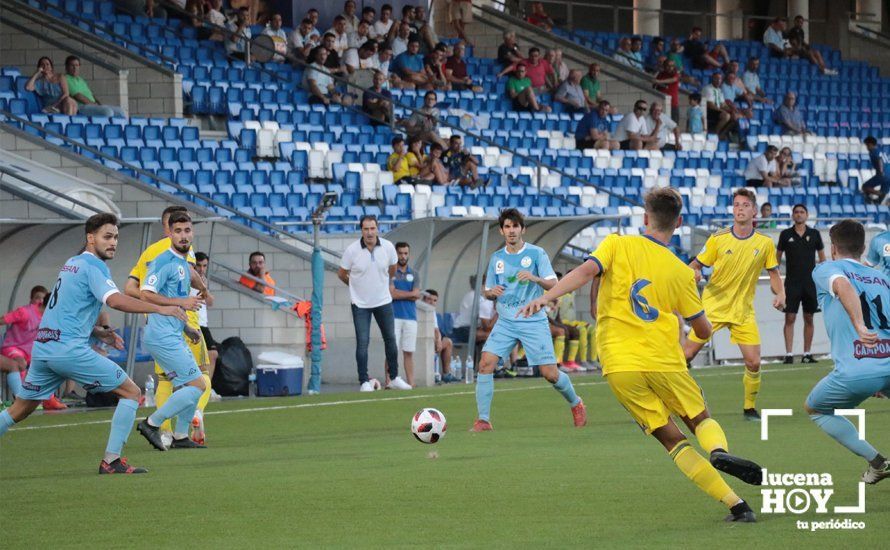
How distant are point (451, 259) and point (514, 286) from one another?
8065mm

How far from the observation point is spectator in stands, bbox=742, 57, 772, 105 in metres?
36.2

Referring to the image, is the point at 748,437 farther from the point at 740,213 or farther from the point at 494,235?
the point at 494,235

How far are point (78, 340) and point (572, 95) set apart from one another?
22.1 meters

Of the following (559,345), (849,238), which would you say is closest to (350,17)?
(559,345)

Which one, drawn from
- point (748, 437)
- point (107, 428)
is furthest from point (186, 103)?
point (748, 437)

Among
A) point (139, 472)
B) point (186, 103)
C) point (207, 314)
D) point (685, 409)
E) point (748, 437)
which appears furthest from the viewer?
point (186, 103)

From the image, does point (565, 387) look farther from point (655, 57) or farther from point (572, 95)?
point (655, 57)

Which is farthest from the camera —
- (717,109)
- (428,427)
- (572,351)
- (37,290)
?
(717,109)

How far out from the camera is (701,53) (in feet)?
120

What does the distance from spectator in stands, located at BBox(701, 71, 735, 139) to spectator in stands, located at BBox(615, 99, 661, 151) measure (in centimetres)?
293

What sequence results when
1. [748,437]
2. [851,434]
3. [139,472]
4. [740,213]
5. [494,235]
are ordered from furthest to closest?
[494,235] < [740,213] < [748,437] < [139,472] < [851,434]

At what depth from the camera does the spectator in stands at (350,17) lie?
29.1 m

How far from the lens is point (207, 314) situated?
20297 millimetres

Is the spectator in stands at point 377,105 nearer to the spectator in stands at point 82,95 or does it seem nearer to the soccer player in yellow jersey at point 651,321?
the spectator in stands at point 82,95
